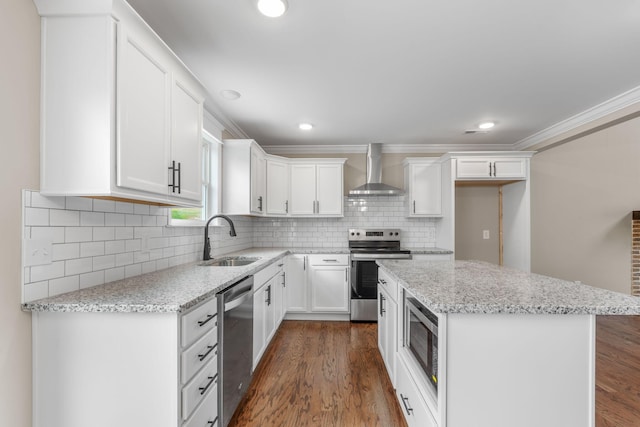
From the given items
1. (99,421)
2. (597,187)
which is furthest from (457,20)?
(597,187)

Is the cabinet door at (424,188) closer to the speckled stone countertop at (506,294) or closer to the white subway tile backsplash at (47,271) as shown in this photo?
the speckled stone countertop at (506,294)

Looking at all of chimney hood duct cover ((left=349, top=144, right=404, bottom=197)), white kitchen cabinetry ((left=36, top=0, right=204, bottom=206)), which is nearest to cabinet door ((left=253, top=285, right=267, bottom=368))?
white kitchen cabinetry ((left=36, top=0, right=204, bottom=206))

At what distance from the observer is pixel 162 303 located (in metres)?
1.18

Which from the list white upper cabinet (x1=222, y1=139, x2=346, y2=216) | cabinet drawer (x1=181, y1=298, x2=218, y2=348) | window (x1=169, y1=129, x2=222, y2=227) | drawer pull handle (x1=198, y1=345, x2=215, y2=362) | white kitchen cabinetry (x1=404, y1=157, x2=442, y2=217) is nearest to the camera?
cabinet drawer (x1=181, y1=298, x2=218, y2=348)

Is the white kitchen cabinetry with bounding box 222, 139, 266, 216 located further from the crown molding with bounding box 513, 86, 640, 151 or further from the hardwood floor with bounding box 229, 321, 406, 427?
the crown molding with bounding box 513, 86, 640, 151

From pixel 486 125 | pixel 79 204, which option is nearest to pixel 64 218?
pixel 79 204

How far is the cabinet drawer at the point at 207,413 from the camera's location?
4.20 ft

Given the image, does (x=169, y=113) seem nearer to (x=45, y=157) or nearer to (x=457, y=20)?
(x=45, y=157)

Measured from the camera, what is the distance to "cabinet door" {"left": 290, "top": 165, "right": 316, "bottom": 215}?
4102mm

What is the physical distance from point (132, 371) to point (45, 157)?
100cm

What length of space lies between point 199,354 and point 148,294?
366 millimetres

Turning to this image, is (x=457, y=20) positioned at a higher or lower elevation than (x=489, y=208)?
higher

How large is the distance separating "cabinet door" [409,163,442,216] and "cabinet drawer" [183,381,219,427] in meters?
3.41

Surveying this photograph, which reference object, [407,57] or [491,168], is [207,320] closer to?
[407,57]
